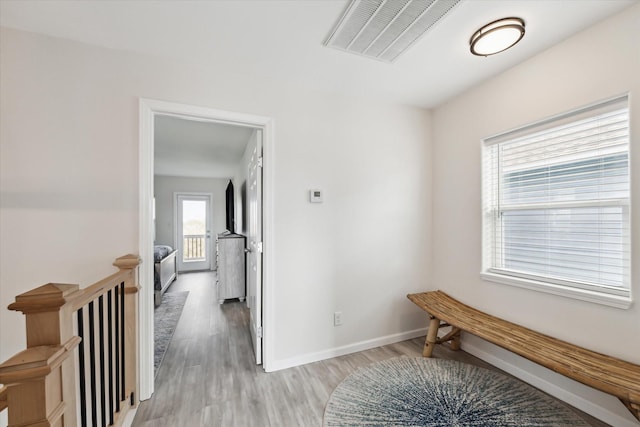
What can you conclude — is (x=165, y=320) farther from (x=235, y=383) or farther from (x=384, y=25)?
(x=384, y=25)

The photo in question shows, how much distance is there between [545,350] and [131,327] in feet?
8.95

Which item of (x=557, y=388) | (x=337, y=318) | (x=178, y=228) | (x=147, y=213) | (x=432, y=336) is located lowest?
(x=557, y=388)

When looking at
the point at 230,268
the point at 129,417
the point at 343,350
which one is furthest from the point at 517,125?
the point at 230,268

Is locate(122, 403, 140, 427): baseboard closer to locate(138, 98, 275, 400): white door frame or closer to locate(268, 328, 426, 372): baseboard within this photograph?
locate(138, 98, 275, 400): white door frame

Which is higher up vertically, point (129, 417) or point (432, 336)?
point (432, 336)

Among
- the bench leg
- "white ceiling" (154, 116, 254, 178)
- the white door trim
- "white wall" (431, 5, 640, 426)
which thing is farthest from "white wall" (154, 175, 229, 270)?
the bench leg

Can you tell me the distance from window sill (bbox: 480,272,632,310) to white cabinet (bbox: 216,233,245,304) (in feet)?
11.1

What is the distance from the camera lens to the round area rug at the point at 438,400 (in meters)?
1.66

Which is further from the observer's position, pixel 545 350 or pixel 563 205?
pixel 563 205

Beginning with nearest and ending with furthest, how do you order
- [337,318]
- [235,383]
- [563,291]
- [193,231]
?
[563,291] < [235,383] < [337,318] < [193,231]

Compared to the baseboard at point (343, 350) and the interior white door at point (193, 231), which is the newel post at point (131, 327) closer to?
the baseboard at point (343, 350)

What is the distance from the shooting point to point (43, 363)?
775 millimetres

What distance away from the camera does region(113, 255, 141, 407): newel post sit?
1.68 metres

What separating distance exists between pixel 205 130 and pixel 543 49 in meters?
3.51
